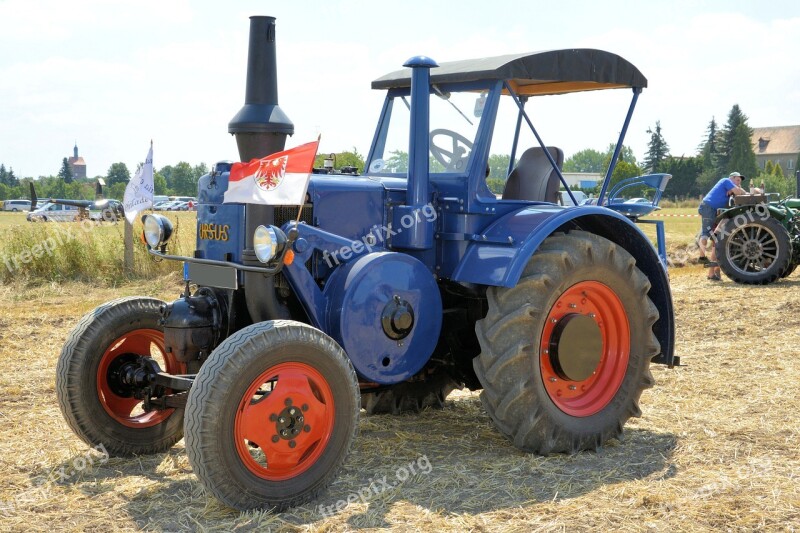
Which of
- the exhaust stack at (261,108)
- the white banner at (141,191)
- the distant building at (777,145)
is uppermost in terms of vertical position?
the distant building at (777,145)

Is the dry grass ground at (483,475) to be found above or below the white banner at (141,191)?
below

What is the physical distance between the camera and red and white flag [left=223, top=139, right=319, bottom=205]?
429cm

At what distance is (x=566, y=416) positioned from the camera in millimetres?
5020

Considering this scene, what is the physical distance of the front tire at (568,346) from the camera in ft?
15.5

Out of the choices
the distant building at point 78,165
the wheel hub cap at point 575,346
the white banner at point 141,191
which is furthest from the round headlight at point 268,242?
the distant building at point 78,165

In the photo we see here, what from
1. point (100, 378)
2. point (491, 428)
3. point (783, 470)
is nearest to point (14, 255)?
point (100, 378)

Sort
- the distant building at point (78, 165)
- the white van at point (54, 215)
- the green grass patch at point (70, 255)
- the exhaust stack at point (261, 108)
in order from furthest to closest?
the distant building at point (78, 165)
the white van at point (54, 215)
the green grass patch at point (70, 255)
the exhaust stack at point (261, 108)

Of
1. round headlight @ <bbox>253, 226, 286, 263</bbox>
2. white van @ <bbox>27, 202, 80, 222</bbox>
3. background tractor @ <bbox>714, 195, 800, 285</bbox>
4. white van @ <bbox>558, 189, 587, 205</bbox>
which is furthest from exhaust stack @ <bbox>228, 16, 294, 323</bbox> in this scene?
background tractor @ <bbox>714, 195, 800, 285</bbox>

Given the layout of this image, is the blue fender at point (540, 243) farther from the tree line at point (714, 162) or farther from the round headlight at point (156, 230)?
the tree line at point (714, 162)

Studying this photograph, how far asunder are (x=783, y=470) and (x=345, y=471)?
234 cm

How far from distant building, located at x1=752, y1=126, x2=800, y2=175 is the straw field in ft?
329

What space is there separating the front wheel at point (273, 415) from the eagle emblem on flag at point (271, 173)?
761mm

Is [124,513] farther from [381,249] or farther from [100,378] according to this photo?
[381,249]

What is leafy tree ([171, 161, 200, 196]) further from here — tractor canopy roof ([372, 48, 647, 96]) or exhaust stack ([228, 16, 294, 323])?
tractor canopy roof ([372, 48, 647, 96])
